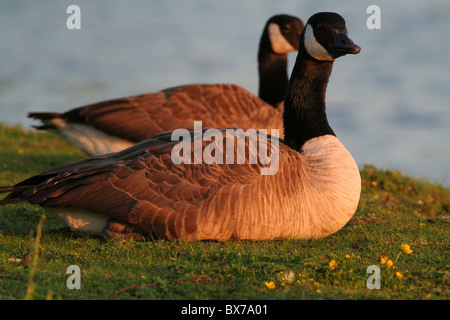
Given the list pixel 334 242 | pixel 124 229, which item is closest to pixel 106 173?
pixel 124 229

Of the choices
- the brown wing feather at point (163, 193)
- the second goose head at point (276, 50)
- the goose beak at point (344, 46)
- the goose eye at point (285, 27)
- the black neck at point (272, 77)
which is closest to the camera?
the brown wing feather at point (163, 193)

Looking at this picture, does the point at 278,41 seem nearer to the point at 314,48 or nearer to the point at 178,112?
the point at 178,112

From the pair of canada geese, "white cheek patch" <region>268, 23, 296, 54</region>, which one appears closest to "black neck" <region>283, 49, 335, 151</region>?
the pair of canada geese

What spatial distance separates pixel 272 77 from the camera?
11938mm

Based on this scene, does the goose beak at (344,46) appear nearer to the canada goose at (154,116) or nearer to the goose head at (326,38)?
the goose head at (326,38)

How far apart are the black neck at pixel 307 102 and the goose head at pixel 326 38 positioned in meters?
0.15

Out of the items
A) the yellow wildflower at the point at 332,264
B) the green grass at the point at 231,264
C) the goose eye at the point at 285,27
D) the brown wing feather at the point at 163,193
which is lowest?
the green grass at the point at 231,264

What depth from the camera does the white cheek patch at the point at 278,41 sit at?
1205 centimetres

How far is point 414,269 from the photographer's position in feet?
18.0

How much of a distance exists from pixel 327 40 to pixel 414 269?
295cm

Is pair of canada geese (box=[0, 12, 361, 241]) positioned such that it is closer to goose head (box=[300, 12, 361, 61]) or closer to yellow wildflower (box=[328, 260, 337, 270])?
goose head (box=[300, 12, 361, 61])

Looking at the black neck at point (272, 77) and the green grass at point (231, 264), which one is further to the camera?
the black neck at point (272, 77)

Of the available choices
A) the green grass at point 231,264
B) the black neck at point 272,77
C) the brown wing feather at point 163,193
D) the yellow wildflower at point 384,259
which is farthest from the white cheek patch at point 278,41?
the yellow wildflower at point 384,259
